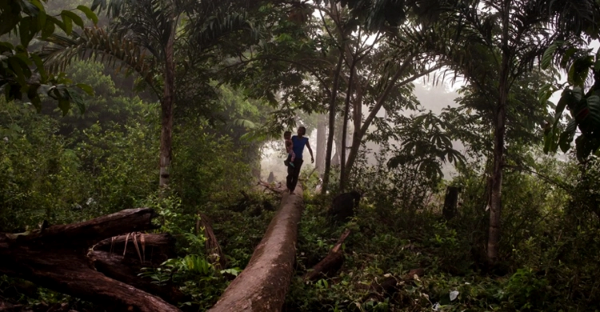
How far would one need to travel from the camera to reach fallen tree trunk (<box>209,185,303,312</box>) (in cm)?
298

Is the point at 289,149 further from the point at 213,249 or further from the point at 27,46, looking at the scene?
the point at 27,46

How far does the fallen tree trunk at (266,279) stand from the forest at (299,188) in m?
0.03

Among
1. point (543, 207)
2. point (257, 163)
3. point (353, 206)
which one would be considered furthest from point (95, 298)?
point (257, 163)

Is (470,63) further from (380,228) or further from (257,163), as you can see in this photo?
(257,163)

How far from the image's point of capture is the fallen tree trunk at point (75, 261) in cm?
293

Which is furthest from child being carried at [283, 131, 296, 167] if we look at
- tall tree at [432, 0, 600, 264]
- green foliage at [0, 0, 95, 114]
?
green foliage at [0, 0, 95, 114]

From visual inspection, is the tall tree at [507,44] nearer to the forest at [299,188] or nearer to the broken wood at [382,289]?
the forest at [299,188]

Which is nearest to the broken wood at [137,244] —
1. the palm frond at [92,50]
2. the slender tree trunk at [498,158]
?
the palm frond at [92,50]

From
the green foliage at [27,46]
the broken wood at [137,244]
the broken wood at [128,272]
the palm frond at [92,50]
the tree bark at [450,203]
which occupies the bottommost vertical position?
the broken wood at [128,272]

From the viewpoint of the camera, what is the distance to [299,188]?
32.4 ft

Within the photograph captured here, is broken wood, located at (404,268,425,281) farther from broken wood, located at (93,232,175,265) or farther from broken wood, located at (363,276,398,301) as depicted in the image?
broken wood, located at (93,232,175,265)

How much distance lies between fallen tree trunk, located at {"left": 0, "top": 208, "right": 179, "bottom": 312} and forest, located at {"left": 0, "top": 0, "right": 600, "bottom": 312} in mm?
12

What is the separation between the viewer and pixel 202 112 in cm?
827

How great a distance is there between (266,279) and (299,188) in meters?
6.46
